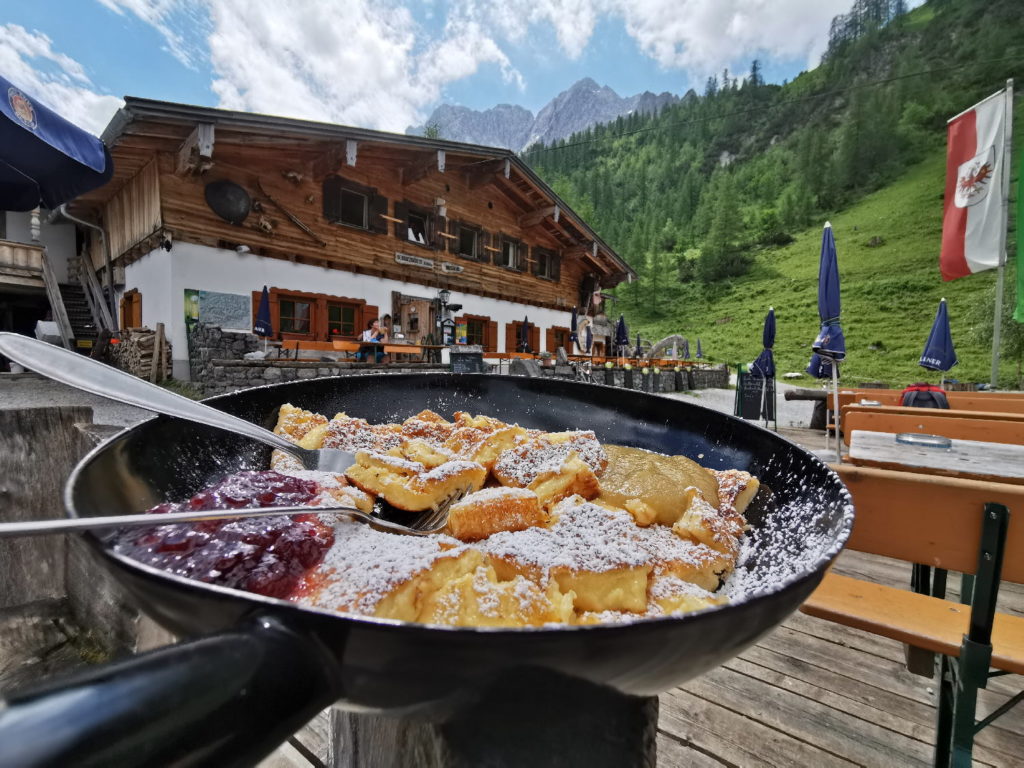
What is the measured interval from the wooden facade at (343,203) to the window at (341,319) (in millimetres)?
328

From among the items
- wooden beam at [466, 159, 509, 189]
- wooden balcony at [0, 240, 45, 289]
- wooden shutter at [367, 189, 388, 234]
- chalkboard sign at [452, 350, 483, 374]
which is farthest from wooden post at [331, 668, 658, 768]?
wooden balcony at [0, 240, 45, 289]

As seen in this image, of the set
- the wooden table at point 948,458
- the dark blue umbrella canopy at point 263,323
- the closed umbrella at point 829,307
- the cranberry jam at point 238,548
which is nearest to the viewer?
the cranberry jam at point 238,548

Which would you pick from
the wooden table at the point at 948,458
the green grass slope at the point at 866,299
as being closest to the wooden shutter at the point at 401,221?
the wooden table at the point at 948,458

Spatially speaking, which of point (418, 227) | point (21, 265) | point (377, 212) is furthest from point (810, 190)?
point (21, 265)

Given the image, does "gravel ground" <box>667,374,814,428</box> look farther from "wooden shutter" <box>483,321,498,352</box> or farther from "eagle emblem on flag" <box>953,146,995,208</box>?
"wooden shutter" <box>483,321,498,352</box>

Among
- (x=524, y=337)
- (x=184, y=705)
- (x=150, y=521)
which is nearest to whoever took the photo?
(x=184, y=705)

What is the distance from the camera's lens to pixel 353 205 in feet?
39.5

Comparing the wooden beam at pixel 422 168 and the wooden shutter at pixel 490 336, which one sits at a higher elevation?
the wooden beam at pixel 422 168

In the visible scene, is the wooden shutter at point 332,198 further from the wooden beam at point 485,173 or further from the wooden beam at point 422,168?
the wooden beam at point 485,173

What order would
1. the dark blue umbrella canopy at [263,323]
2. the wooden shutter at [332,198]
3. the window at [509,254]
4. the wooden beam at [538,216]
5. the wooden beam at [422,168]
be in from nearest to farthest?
1. the dark blue umbrella canopy at [263,323]
2. the wooden shutter at [332,198]
3. the wooden beam at [422,168]
4. the wooden beam at [538,216]
5. the window at [509,254]

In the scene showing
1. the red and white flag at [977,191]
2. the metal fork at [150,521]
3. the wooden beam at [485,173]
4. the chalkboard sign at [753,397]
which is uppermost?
the wooden beam at [485,173]

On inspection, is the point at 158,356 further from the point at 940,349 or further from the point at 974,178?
the point at 974,178

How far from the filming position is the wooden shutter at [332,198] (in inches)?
440

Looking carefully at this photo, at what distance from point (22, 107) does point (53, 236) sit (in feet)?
51.2
